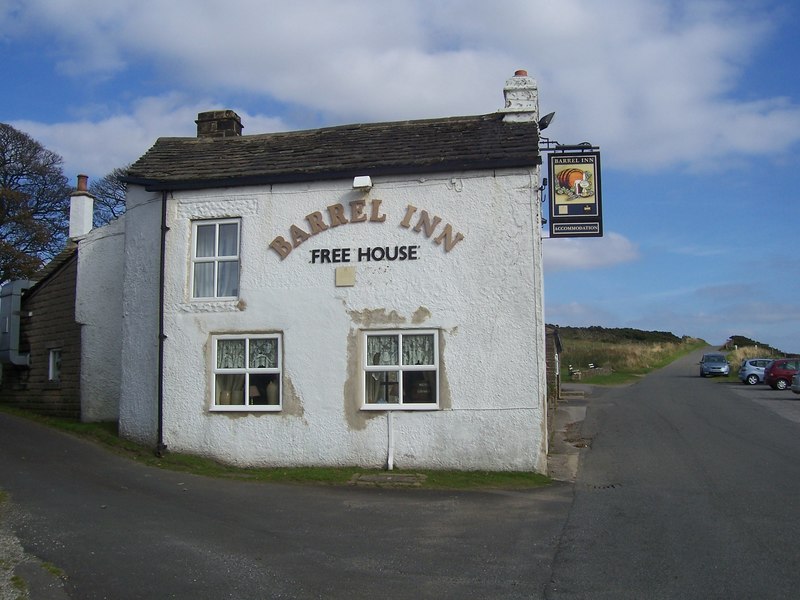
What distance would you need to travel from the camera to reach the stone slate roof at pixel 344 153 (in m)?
13.1

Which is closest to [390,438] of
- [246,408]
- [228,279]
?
[246,408]

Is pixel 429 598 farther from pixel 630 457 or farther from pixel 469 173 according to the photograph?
pixel 630 457

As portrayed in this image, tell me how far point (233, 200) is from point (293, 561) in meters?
7.94

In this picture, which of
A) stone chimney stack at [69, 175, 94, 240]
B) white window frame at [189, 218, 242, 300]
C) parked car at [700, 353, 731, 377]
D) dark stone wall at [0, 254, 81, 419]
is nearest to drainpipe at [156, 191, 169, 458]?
white window frame at [189, 218, 242, 300]

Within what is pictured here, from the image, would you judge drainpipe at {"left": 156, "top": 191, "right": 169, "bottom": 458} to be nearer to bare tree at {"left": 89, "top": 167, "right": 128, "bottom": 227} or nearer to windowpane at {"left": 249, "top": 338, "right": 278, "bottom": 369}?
windowpane at {"left": 249, "top": 338, "right": 278, "bottom": 369}

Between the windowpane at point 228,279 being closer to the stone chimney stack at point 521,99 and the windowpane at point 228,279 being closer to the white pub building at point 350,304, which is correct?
the white pub building at point 350,304

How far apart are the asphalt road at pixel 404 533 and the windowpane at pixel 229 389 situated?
1702 millimetres

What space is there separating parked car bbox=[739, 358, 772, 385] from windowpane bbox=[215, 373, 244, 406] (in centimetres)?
3550

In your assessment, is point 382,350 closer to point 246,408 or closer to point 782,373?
point 246,408

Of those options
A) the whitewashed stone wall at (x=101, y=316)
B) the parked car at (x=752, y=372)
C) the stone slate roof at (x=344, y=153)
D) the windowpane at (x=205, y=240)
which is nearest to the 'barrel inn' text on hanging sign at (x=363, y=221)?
the stone slate roof at (x=344, y=153)

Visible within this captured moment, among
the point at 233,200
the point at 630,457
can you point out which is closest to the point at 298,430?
the point at 233,200

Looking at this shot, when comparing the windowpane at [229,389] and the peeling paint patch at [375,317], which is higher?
the peeling paint patch at [375,317]

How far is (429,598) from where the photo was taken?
6410mm

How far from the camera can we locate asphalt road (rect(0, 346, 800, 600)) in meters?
6.71
